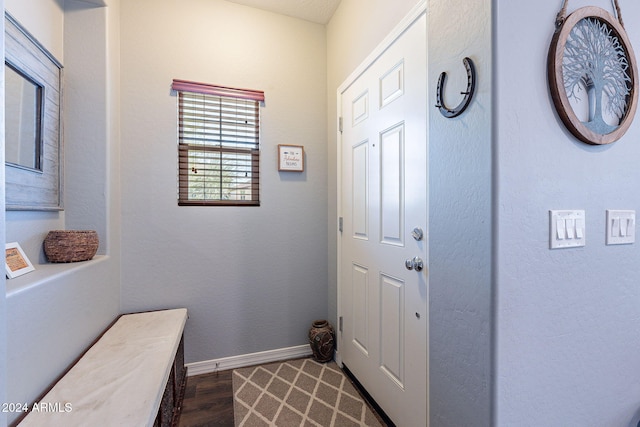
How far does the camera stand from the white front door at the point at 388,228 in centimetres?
127

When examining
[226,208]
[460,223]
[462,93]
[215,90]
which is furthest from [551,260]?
[215,90]

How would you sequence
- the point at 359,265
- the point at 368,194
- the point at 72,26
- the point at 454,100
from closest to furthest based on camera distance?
the point at 454,100 → the point at 72,26 → the point at 368,194 → the point at 359,265

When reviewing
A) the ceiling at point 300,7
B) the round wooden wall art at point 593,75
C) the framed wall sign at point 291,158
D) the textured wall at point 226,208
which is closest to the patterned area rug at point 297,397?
the textured wall at point 226,208

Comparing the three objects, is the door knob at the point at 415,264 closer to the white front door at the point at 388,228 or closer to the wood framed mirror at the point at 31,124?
the white front door at the point at 388,228

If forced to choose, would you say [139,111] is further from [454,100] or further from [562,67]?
[562,67]

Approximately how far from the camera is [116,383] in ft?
3.54

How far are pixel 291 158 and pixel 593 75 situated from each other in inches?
67.3

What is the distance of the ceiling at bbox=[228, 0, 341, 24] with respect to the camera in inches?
81.1

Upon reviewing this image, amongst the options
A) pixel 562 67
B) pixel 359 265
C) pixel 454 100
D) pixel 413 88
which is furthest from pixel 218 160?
pixel 562 67

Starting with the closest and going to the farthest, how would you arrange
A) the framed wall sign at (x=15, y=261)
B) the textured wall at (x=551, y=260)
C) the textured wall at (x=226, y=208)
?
the textured wall at (x=551, y=260)
the framed wall sign at (x=15, y=261)
the textured wall at (x=226, y=208)

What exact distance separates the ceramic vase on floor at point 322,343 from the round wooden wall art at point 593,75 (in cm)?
187

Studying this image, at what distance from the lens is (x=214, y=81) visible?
2041 millimetres

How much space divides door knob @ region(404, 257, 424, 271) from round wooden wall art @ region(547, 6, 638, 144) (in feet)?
2.33

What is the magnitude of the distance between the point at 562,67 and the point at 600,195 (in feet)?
1.50
